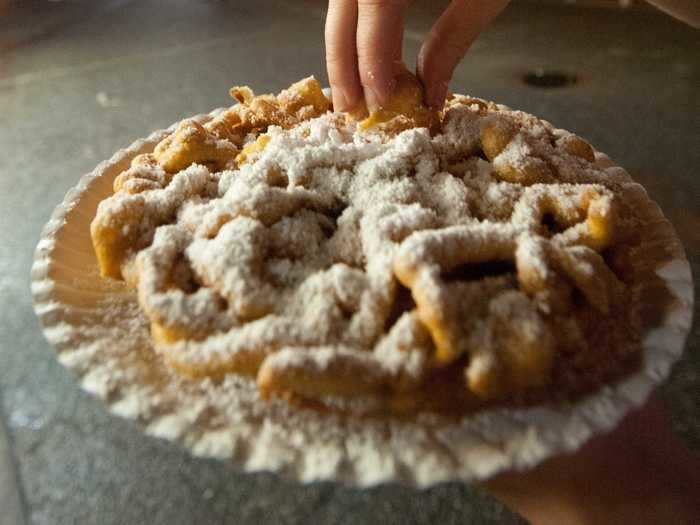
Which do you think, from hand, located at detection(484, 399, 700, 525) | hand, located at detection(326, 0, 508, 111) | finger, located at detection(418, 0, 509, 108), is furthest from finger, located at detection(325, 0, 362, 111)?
hand, located at detection(484, 399, 700, 525)

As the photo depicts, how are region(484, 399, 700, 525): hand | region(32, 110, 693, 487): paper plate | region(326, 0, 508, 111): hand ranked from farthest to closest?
region(326, 0, 508, 111): hand < region(484, 399, 700, 525): hand < region(32, 110, 693, 487): paper plate

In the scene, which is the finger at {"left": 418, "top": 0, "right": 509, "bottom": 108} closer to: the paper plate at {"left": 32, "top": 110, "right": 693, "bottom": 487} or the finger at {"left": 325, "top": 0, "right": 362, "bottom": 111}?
the finger at {"left": 325, "top": 0, "right": 362, "bottom": 111}

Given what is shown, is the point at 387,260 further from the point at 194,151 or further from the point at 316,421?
the point at 194,151

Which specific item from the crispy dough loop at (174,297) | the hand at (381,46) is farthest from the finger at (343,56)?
the crispy dough loop at (174,297)

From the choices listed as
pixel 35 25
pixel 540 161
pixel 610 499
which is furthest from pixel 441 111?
pixel 35 25

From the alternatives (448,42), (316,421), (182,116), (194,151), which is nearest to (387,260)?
(316,421)

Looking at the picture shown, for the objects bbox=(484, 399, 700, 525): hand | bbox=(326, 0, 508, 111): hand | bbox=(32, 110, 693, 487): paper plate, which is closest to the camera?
bbox=(32, 110, 693, 487): paper plate

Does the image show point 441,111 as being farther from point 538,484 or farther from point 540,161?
point 538,484
